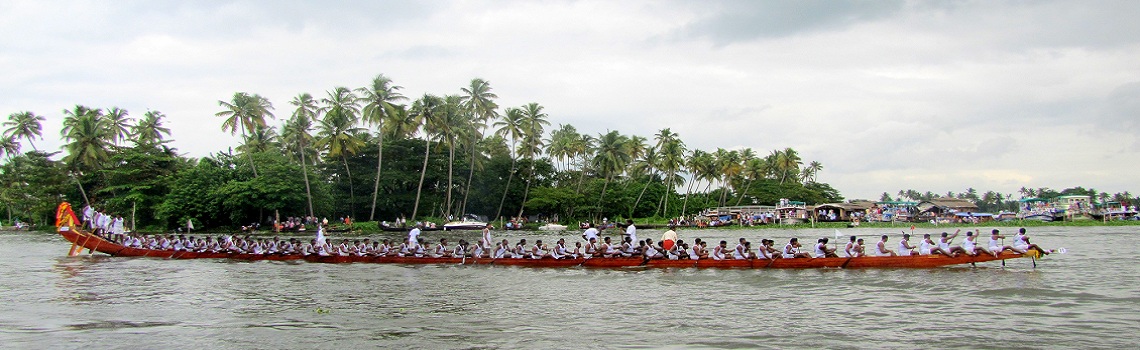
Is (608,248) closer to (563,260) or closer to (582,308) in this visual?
(563,260)

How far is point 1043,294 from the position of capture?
652 inches

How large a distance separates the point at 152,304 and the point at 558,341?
10.4m

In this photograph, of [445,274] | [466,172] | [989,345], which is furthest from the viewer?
[466,172]

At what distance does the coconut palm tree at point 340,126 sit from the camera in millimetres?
60781

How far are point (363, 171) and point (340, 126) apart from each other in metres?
8.64

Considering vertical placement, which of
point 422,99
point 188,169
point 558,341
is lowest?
point 558,341

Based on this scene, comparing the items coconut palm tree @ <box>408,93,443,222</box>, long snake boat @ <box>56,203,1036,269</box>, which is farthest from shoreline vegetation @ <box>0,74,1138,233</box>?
long snake boat @ <box>56,203,1036,269</box>

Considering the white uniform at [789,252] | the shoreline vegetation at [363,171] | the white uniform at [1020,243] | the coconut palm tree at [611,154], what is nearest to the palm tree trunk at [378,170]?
the shoreline vegetation at [363,171]

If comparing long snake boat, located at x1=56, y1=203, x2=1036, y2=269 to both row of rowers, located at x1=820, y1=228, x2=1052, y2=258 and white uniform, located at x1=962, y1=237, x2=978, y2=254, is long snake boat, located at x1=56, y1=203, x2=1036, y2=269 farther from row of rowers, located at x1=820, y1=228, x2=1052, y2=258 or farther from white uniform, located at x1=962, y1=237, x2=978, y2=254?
white uniform, located at x1=962, y1=237, x2=978, y2=254

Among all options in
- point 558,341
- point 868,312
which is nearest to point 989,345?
point 868,312

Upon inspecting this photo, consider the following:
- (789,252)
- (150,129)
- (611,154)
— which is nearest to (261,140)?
(150,129)

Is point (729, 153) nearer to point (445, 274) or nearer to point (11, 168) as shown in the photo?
point (445, 274)

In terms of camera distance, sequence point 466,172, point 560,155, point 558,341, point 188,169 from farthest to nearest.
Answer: point 560,155 → point 466,172 → point 188,169 → point 558,341

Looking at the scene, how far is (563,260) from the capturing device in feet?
80.1
